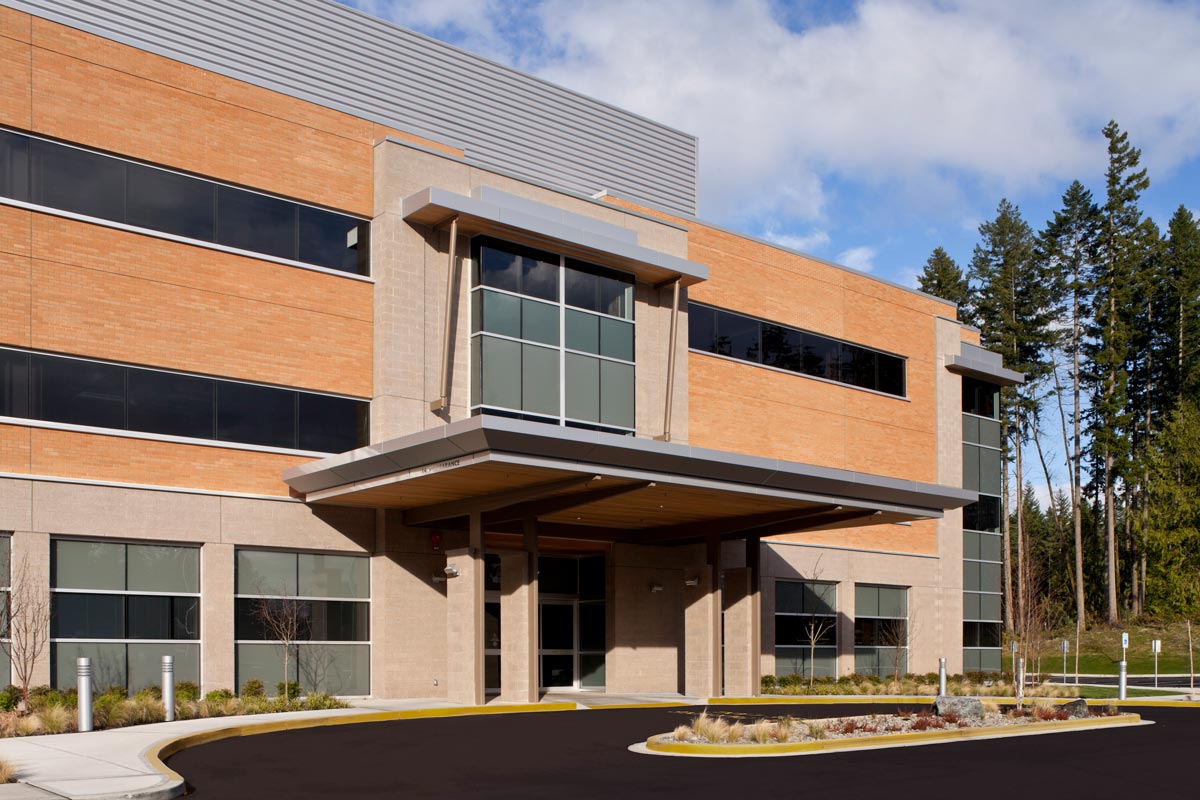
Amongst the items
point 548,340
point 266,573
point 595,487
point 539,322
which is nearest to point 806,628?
point 548,340

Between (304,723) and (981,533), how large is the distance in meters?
31.2

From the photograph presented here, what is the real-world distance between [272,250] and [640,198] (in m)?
14.0

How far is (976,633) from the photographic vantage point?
45.9 metres

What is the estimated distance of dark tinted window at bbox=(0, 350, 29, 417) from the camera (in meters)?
23.6

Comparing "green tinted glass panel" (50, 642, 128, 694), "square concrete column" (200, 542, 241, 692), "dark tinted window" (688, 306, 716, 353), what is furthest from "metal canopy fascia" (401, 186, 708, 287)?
"green tinted glass panel" (50, 642, 128, 694)

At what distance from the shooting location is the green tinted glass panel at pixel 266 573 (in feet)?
86.9

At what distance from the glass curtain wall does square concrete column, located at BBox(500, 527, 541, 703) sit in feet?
74.6

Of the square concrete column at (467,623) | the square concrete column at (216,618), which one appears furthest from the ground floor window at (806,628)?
the square concrete column at (216,618)

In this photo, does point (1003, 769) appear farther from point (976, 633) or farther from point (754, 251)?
point (976, 633)

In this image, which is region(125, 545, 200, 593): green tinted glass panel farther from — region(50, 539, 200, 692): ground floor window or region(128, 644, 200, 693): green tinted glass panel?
region(128, 644, 200, 693): green tinted glass panel

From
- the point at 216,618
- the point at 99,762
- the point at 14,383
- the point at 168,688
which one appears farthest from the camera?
the point at 216,618

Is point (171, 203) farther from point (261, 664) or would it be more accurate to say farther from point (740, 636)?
point (740, 636)

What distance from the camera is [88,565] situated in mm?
24344

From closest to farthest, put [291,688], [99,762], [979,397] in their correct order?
[99,762]
[291,688]
[979,397]
